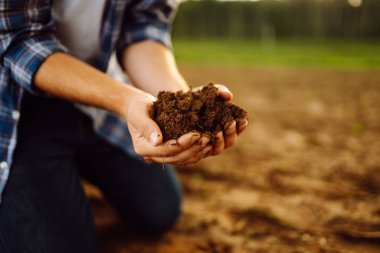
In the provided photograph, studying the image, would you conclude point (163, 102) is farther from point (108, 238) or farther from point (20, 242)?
point (108, 238)

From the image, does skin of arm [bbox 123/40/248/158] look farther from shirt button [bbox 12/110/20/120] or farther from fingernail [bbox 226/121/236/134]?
shirt button [bbox 12/110/20/120]

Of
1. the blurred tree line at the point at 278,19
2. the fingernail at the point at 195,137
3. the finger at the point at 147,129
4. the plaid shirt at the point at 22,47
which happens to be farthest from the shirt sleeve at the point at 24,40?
the blurred tree line at the point at 278,19

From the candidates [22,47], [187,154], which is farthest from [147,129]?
[22,47]

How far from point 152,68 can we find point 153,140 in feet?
2.22

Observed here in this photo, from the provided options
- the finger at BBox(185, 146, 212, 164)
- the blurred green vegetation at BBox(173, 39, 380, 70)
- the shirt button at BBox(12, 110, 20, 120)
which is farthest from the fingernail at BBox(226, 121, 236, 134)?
the blurred green vegetation at BBox(173, 39, 380, 70)

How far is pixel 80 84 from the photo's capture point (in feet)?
5.18

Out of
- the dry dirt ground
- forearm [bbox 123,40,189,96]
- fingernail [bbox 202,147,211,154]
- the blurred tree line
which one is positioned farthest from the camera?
the blurred tree line

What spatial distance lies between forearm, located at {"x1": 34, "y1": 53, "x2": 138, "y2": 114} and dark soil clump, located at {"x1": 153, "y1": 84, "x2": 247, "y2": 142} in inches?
7.3

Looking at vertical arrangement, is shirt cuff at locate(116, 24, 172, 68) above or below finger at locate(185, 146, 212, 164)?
above

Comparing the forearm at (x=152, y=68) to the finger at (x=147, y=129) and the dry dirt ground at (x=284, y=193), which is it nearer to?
the finger at (x=147, y=129)

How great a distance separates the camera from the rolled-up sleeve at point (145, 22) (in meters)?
2.08

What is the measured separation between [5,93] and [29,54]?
23 centimetres

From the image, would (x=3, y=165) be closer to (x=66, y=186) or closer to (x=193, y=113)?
(x=66, y=186)

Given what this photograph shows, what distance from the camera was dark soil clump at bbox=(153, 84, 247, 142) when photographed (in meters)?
1.42
